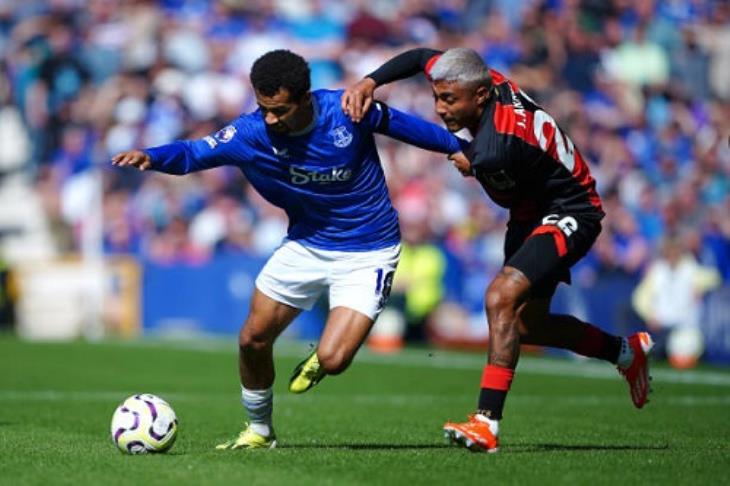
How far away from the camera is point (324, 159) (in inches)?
342

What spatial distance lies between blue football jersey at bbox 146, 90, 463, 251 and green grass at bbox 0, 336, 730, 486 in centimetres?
145

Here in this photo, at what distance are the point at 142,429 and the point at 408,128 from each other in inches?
95.7

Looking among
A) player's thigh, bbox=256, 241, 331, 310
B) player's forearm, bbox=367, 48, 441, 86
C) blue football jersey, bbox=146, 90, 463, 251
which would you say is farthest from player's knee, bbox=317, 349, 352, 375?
player's forearm, bbox=367, 48, 441, 86

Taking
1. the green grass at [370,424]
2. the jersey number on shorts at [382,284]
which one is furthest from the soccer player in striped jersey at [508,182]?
the jersey number on shorts at [382,284]

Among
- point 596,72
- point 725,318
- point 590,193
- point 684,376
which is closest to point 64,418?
point 590,193

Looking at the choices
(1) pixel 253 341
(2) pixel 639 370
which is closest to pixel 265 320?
(1) pixel 253 341

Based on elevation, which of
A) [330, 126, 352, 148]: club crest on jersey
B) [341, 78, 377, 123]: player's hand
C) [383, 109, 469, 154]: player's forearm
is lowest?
[330, 126, 352, 148]: club crest on jersey

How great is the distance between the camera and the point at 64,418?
37.4ft

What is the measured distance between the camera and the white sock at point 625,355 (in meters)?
9.55

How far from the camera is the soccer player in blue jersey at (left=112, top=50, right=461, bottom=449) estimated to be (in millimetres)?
8609

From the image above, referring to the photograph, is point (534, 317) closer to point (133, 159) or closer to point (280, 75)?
point (280, 75)

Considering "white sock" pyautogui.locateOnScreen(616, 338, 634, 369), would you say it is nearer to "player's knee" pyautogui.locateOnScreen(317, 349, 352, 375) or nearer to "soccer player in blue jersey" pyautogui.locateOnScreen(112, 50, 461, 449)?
"soccer player in blue jersey" pyautogui.locateOnScreen(112, 50, 461, 449)

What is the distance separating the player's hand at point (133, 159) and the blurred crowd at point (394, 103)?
494 inches

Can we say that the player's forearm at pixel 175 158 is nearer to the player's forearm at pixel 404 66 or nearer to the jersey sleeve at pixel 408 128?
the jersey sleeve at pixel 408 128
